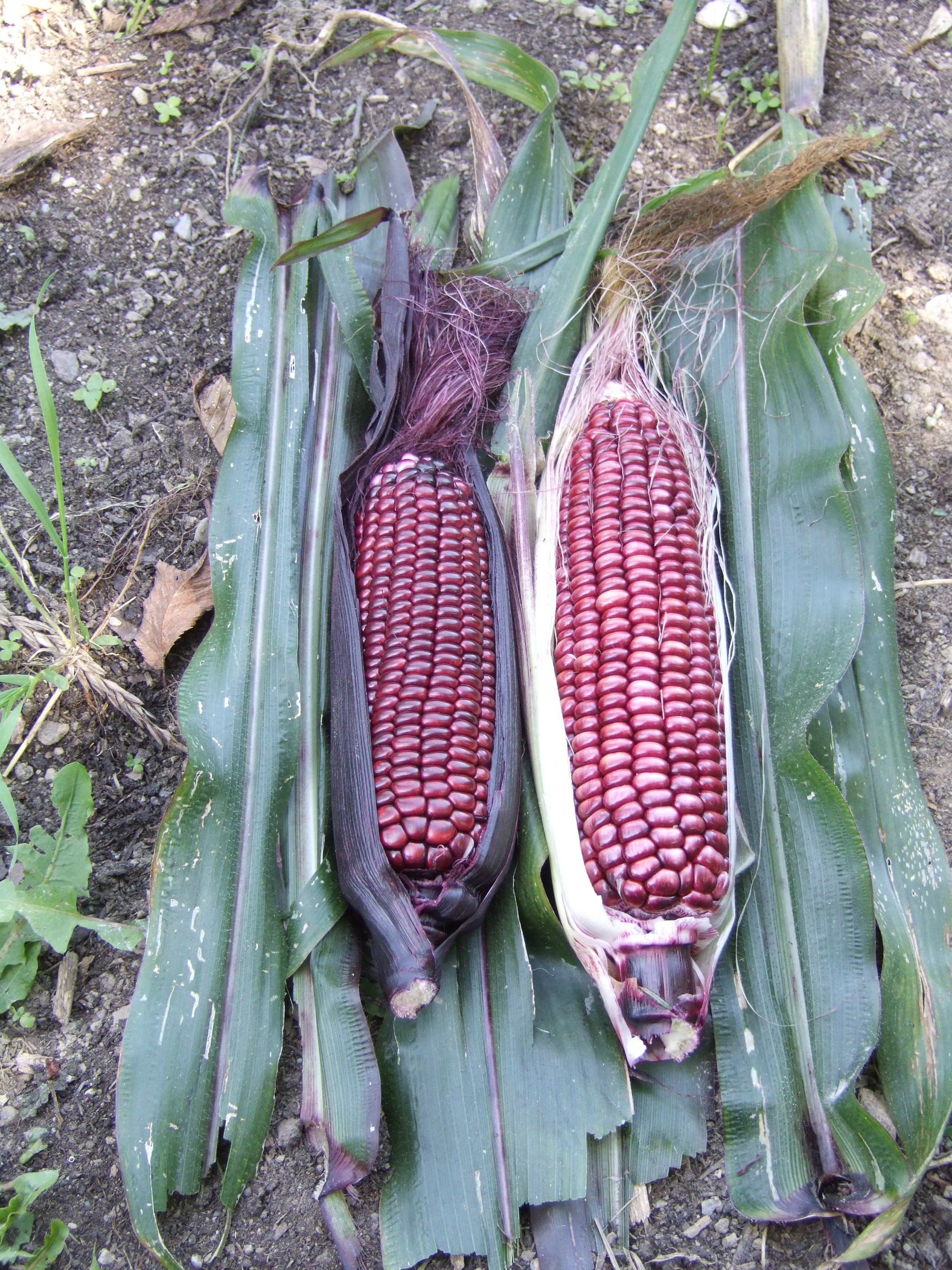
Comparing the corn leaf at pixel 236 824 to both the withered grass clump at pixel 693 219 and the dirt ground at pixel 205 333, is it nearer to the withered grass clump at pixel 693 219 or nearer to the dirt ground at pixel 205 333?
the dirt ground at pixel 205 333

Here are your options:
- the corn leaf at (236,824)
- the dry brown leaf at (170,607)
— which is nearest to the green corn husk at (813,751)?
the corn leaf at (236,824)

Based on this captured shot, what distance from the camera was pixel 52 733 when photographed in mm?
2547

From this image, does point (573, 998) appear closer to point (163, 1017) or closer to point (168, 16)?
point (163, 1017)

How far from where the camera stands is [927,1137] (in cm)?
198

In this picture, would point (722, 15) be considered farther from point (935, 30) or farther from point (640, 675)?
point (640, 675)

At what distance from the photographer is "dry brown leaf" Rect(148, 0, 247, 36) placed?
10.7 feet

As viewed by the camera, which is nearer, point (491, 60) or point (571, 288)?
point (571, 288)

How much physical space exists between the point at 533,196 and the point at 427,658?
1719 millimetres

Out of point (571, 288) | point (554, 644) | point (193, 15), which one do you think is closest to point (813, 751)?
point (554, 644)

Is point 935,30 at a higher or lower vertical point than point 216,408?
higher

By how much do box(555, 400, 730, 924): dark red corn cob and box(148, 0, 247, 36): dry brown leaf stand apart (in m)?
2.22

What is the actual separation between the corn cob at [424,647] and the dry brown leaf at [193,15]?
4.62ft

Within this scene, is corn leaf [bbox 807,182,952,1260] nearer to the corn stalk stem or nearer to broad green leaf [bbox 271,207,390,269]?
the corn stalk stem

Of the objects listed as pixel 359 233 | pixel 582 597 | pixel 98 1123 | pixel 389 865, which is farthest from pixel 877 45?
pixel 98 1123
